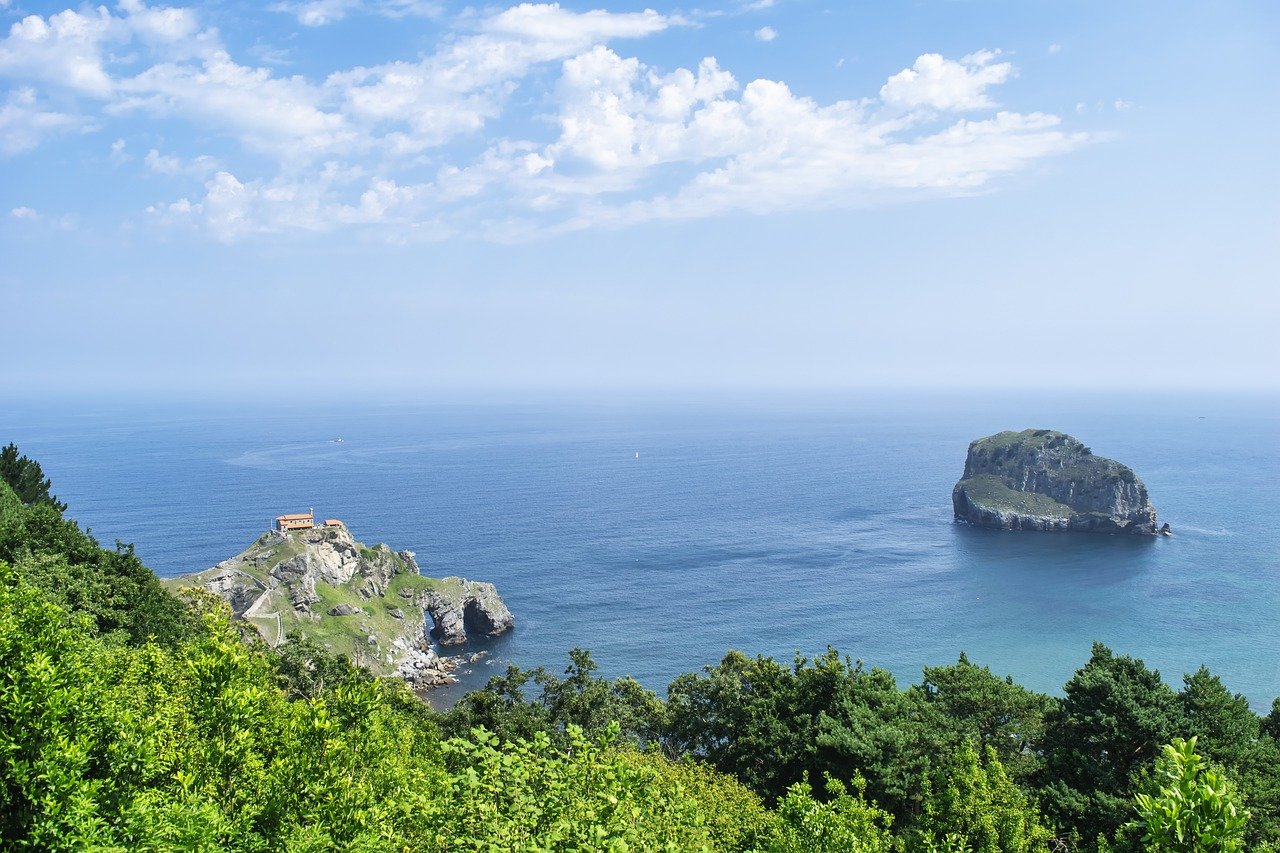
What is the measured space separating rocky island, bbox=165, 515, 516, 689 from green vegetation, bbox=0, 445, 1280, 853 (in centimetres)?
3239

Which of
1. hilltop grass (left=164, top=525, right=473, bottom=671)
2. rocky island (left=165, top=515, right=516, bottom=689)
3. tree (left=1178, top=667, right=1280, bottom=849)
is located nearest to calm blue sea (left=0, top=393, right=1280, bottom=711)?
rocky island (left=165, top=515, right=516, bottom=689)

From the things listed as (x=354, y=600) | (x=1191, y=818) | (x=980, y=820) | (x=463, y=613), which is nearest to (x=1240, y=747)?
(x=980, y=820)

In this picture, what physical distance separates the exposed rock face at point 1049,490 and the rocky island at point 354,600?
10023 centimetres

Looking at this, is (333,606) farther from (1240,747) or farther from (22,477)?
(1240,747)

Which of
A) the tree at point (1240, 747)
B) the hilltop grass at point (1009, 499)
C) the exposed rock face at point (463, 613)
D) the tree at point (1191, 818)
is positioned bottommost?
the exposed rock face at point (463, 613)

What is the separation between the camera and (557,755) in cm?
3111

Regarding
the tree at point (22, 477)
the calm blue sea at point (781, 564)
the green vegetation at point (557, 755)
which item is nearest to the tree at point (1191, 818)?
the green vegetation at point (557, 755)

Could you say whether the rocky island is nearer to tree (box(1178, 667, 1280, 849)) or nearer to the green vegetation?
the green vegetation

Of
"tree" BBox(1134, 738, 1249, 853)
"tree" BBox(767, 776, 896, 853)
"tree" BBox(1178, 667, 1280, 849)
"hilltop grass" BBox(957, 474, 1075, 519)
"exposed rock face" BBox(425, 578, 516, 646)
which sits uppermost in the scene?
"tree" BBox(1134, 738, 1249, 853)

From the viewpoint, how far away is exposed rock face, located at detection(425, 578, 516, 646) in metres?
99.6

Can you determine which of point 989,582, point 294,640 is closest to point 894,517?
point 989,582

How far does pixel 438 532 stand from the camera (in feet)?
464

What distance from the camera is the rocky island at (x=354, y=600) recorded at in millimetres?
85500

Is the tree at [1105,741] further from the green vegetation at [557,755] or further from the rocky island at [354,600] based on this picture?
the rocky island at [354,600]
